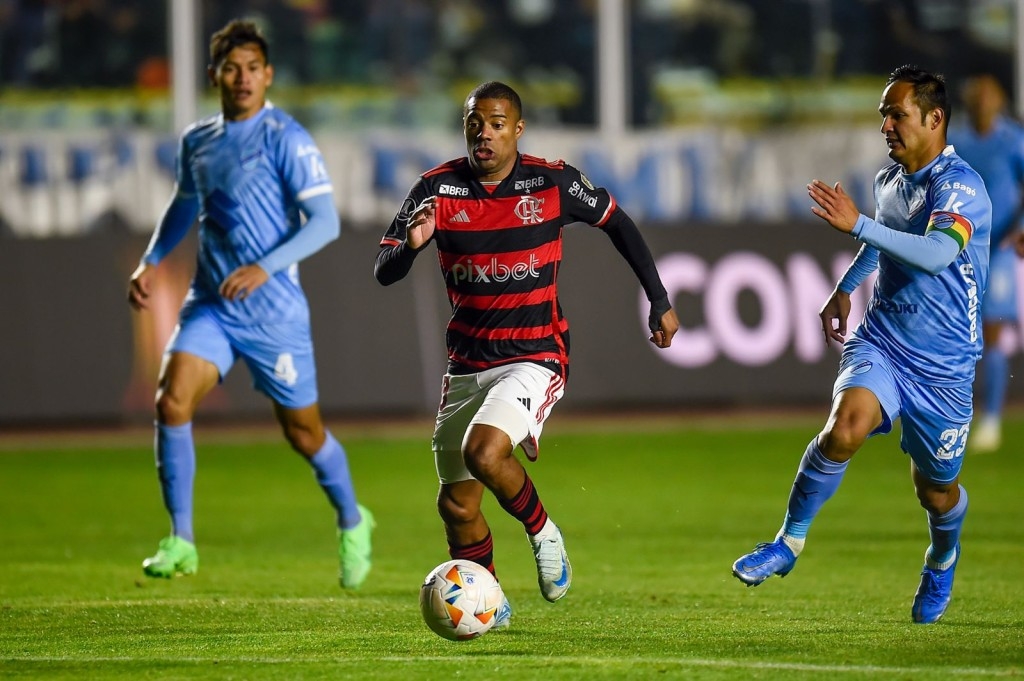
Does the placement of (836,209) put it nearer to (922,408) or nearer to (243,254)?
(922,408)

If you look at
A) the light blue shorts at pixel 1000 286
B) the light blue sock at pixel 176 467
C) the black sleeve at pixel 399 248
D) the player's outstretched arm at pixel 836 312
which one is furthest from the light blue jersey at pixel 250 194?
the light blue shorts at pixel 1000 286

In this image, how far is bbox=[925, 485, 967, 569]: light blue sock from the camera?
255 inches

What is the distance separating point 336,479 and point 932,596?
2720mm

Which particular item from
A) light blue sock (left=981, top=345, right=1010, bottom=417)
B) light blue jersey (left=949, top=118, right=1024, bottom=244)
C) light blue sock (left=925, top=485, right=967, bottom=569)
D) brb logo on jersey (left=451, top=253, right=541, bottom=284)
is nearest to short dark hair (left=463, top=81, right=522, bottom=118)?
brb logo on jersey (left=451, top=253, right=541, bottom=284)

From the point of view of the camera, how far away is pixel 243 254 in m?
7.61

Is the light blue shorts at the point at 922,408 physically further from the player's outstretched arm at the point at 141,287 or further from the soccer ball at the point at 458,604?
the player's outstretched arm at the point at 141,287

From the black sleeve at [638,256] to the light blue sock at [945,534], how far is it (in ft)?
4.16

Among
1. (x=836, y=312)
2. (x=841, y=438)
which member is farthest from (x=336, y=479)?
(x=841, y=438)

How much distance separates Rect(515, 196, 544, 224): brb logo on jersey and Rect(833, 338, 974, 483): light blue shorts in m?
1.21

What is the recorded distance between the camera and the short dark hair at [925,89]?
6.16 metres

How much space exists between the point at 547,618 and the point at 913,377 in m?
1.62

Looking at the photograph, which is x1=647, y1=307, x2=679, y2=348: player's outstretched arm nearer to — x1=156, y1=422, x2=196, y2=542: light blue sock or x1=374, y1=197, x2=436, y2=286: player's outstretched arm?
x1=374, y1=197, x2=436, y2=286: player's outstretched arm

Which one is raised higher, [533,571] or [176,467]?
[176,467]

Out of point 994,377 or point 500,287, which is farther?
point 994,377
